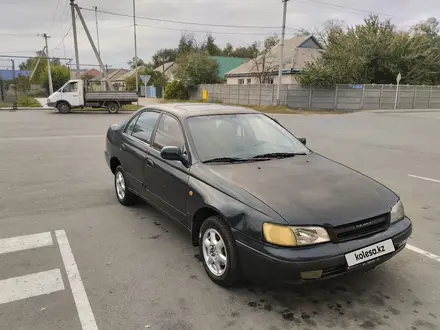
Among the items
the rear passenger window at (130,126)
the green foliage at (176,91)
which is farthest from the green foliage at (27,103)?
the rear passenger window at (130,126)

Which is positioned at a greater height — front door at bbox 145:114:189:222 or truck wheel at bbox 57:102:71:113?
front door at bbox 145:114:189:222

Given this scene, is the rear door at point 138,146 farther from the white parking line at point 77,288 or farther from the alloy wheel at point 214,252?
the alloy wheel at point 214,252

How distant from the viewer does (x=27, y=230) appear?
14.9 feet

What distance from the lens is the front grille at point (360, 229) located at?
9.29 feet

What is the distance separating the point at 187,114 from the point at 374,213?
88.8 inches

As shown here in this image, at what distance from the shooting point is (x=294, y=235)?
9.07ft

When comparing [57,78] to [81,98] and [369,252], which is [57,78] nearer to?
[81,98]

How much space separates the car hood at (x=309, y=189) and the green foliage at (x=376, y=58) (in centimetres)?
2716

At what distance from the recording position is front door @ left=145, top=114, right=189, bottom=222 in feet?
12.4

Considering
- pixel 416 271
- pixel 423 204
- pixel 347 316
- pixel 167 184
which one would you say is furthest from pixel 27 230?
pixel 423 204

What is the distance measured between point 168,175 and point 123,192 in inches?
66.3

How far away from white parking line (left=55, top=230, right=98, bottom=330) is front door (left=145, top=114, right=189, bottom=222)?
1.07 metres

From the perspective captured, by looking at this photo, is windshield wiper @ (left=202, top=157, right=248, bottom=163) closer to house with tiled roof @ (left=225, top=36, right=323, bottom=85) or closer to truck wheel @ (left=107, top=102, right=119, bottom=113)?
truck wheel @ (left=107, top=102, right=119, bottom=113)

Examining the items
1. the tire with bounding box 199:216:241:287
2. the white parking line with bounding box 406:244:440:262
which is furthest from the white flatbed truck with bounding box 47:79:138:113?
the white parking line with bounding box 406:244:440:262
